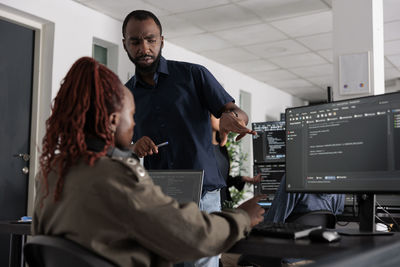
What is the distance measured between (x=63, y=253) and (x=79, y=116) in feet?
0.94

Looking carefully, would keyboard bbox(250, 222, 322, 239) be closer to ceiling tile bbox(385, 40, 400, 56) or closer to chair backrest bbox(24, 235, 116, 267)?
chair backrest bbox(24, 235, 116, 267)

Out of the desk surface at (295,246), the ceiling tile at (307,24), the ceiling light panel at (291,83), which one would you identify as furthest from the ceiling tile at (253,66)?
the desk surface at (295,246)

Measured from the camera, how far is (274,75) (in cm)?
838

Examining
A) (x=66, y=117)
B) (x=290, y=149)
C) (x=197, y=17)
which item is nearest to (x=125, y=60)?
(x=197, y=17)

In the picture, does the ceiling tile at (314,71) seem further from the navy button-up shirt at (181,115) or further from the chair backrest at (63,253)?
the chair backrest at (63,253)

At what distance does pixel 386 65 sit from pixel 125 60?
4.46 m

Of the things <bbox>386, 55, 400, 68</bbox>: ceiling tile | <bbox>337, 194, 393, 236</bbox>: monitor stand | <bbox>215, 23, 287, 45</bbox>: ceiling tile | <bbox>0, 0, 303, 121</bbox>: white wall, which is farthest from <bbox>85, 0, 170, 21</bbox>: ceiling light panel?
<bbox>337, 194, 393, 236</bbox>: monitor stand

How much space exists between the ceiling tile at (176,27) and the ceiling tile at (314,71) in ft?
8.68

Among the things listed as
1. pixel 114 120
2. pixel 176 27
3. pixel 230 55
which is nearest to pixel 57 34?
pixel 176 27

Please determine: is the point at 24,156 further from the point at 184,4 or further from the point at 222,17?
the point at 222,17

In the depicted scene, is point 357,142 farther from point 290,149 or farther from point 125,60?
point 125,60

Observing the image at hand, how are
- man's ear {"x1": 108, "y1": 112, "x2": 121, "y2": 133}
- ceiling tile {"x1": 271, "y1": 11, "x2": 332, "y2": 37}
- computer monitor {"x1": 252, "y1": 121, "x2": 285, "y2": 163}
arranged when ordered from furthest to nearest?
ceiling tile {"x1": 271, "y1": 11, "x2": 332, "y2": 37} < computer monitor {"x1": 252, "y1": 121, "x2": 285, "y2": 163} < man's ear {"x1": 108, "y1": 112, "x2": 121, "y2": 133}

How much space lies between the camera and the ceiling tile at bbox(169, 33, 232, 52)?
621 cm

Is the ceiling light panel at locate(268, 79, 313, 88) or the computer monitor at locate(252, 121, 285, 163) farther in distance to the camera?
the ceiling light panel at locate(268, 79, 313, 88)
